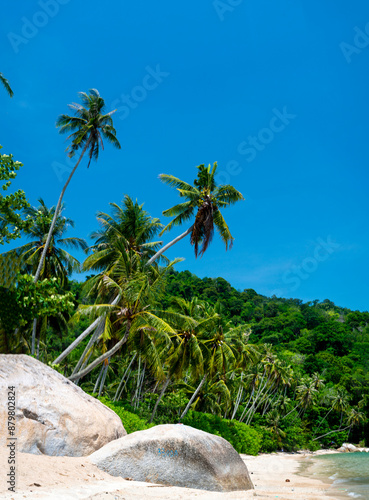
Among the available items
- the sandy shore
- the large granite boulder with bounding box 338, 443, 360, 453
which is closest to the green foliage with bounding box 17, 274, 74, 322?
the sandy shore

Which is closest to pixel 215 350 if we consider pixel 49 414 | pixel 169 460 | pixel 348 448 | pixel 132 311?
pixel 132 311

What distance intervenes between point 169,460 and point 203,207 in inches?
598

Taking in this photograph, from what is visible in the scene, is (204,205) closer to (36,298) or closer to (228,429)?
(36,298)

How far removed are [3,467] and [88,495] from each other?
1485mm

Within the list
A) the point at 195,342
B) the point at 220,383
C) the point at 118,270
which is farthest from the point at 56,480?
the point at 220,383

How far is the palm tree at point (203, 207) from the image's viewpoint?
22.2 metres

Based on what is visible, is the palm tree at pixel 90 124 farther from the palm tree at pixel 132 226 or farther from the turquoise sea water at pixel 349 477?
the turquoise sea water at pixel 349 477

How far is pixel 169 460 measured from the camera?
29.0 feet

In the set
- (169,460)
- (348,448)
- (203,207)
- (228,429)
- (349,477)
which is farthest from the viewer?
(348,448)

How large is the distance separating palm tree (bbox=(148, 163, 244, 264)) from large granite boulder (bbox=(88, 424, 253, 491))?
1303 cm

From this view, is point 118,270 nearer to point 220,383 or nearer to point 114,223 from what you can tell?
point 114,223

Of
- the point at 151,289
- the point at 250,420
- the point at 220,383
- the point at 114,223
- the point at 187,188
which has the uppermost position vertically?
the point at 187,188

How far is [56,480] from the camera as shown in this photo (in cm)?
707

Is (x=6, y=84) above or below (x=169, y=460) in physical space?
above
